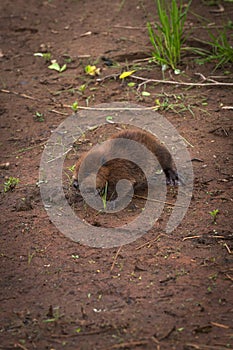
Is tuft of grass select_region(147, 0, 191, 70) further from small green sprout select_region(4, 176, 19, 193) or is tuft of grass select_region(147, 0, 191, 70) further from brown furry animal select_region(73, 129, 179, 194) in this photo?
small green sprout select_region(4, 176, 19, 193)

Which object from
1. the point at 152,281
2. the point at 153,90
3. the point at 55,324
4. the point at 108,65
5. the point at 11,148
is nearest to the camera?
the point at 55,324

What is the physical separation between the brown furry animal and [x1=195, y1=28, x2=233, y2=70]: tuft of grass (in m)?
1.52

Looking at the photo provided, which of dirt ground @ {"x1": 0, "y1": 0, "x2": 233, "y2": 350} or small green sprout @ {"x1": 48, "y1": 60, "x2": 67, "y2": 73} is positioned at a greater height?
small green sprout @ {"x1": 48, "y1": 60, "x2": 67, "y2": 73}

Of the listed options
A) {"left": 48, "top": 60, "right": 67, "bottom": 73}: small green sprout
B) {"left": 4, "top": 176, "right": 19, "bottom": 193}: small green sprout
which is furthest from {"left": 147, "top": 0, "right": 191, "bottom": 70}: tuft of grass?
{"left": 4, "top": 176, "right": 19, "bottom": 193}: small green sprout

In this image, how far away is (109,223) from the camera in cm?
413

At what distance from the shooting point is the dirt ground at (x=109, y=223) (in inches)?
127

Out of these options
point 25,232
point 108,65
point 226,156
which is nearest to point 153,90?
point 108,65

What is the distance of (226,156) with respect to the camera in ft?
15.4

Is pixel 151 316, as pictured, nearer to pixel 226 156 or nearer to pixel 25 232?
pixel 25 232

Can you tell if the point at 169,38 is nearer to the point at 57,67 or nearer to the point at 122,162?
the point at 57,67

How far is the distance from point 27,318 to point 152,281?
773mm

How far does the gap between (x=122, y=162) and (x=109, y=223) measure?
0.52 meters

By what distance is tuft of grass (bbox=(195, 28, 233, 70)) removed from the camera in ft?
18.3

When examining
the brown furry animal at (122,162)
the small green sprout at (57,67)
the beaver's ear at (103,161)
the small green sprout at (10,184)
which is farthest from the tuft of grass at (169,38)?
the small green sprout at (10,184)
